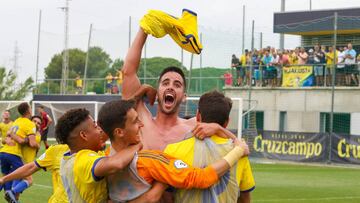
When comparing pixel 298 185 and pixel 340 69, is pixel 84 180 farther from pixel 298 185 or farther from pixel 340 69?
pixel 340 69

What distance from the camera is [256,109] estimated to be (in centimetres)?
3578

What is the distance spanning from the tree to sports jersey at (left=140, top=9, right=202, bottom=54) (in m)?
Result: 46.7

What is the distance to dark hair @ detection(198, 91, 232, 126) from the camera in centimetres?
571

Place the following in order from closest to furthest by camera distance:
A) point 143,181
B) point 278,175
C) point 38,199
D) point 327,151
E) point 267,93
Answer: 1. point 143,181
2. point 38,199
3. point 278,175
4. point 327,151
5. point 267,93

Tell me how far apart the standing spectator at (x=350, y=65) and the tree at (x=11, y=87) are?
2554 cm

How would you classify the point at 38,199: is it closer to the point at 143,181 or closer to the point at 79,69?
the point at 143,181

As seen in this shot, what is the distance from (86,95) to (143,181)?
3460 centimetres

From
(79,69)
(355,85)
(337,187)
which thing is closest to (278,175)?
(337,187)

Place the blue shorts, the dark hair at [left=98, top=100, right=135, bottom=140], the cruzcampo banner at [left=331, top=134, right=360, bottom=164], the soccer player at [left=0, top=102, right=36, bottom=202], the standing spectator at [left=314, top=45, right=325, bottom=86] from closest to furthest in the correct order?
the dark hair at [left=98, top=100, right=135, bottom=140] → the soccer player at [left=0, top=102, right=36, bottom=202] → the blue shorts → the cruzcampo banner at [left=331, top=134, right=360, bottom=164] → the standing spectator at [left=314, top=45, right=325, bottom=86]

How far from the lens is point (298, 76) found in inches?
1294

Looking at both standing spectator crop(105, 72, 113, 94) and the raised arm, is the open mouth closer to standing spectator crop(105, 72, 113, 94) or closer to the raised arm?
the raised arm

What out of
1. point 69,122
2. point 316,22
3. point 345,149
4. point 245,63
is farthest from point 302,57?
point 69,122

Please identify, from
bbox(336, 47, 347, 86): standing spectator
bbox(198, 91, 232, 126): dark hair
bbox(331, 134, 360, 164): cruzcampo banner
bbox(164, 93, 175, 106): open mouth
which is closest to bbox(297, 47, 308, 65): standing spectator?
bbox(336, 47, 347, 86): standing spectator

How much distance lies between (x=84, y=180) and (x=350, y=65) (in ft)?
84.5
